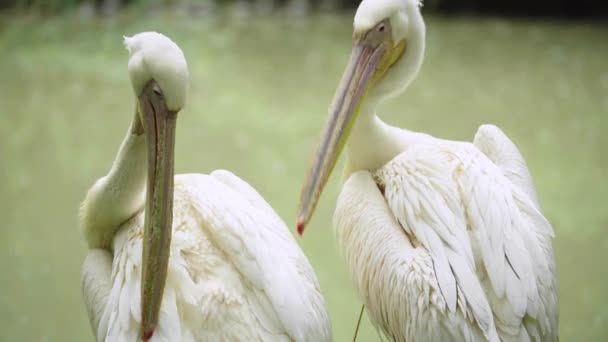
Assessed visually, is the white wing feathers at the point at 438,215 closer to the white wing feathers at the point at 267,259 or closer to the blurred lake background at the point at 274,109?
the white wing feathers at the point at 267,259

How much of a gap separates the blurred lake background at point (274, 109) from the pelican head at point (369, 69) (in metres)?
1.44

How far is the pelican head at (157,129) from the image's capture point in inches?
92.0

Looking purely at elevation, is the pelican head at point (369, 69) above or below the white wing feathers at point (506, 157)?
above

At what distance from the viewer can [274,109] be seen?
729 cm

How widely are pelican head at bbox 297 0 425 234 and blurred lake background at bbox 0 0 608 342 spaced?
1441 mm

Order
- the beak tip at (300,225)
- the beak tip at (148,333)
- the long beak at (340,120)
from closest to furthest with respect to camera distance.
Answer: the beak tip at (148,333) < the beak tip at (300,225) < the long beak at (340,120)

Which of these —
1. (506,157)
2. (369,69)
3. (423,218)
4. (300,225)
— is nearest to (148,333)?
(300,225)

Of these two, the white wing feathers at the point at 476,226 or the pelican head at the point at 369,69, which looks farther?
the pelican head at the point at 369,69

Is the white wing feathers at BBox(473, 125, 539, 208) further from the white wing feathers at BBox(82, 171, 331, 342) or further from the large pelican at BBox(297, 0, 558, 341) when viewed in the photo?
the white wing feathers at BBox(82, 171, 331, 342)

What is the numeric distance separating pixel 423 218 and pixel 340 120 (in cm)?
49

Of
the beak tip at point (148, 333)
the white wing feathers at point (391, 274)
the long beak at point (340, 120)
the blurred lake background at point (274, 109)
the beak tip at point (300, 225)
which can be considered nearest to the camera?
the beak tip at point (148, 333)

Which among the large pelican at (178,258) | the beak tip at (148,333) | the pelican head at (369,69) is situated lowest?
the beak tip at (148,333)

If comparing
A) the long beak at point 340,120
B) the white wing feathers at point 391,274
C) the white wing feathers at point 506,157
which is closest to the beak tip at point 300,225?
the long beak at point 340,120

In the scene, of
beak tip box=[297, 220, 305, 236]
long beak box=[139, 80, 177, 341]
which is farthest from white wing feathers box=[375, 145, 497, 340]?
long beak box=[139, 80, 177, 341]
